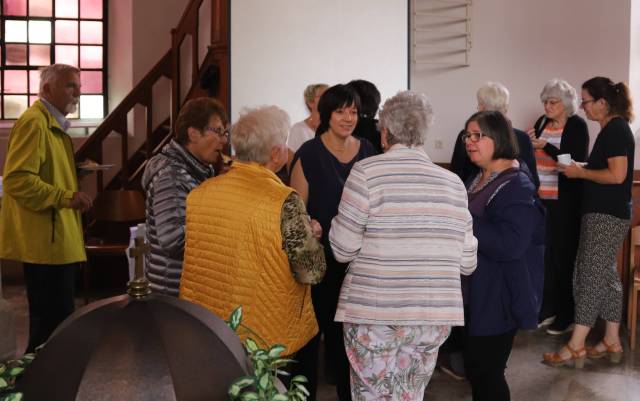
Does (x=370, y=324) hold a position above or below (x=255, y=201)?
below

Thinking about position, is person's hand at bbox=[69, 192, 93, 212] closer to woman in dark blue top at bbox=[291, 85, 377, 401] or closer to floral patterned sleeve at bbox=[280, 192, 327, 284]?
woman in dark blue top at bbox=[291, 85, 377, 401]

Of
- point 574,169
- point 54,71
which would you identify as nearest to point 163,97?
point 54,71

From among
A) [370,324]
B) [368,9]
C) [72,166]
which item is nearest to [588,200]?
[368,9]

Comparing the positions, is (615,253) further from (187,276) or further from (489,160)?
(187,276)

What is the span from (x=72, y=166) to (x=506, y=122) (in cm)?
223

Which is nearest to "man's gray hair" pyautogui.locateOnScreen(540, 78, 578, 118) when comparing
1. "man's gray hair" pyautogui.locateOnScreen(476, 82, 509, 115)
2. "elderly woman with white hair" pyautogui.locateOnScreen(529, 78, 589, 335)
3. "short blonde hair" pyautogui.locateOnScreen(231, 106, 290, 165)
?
"elderly woman with white hair" pyautogui.locateOnScreen(529, 78, 589, 335)

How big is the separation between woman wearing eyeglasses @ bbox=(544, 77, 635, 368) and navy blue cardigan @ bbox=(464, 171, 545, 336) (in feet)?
6.81

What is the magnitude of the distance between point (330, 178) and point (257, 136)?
98 cm

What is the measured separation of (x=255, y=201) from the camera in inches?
104

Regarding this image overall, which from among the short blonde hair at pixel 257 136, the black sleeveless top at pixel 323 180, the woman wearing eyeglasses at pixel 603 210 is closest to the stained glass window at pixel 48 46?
the woman wearing eyeglasses at pixel 603 210

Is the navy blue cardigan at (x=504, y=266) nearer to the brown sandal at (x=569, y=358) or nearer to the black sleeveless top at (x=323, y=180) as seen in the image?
the black sleeveless top at (x=323, y=180)

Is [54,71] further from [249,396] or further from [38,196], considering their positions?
[249,396]

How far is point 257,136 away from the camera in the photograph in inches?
109

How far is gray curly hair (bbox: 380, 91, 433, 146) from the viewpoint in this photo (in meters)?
2.88
